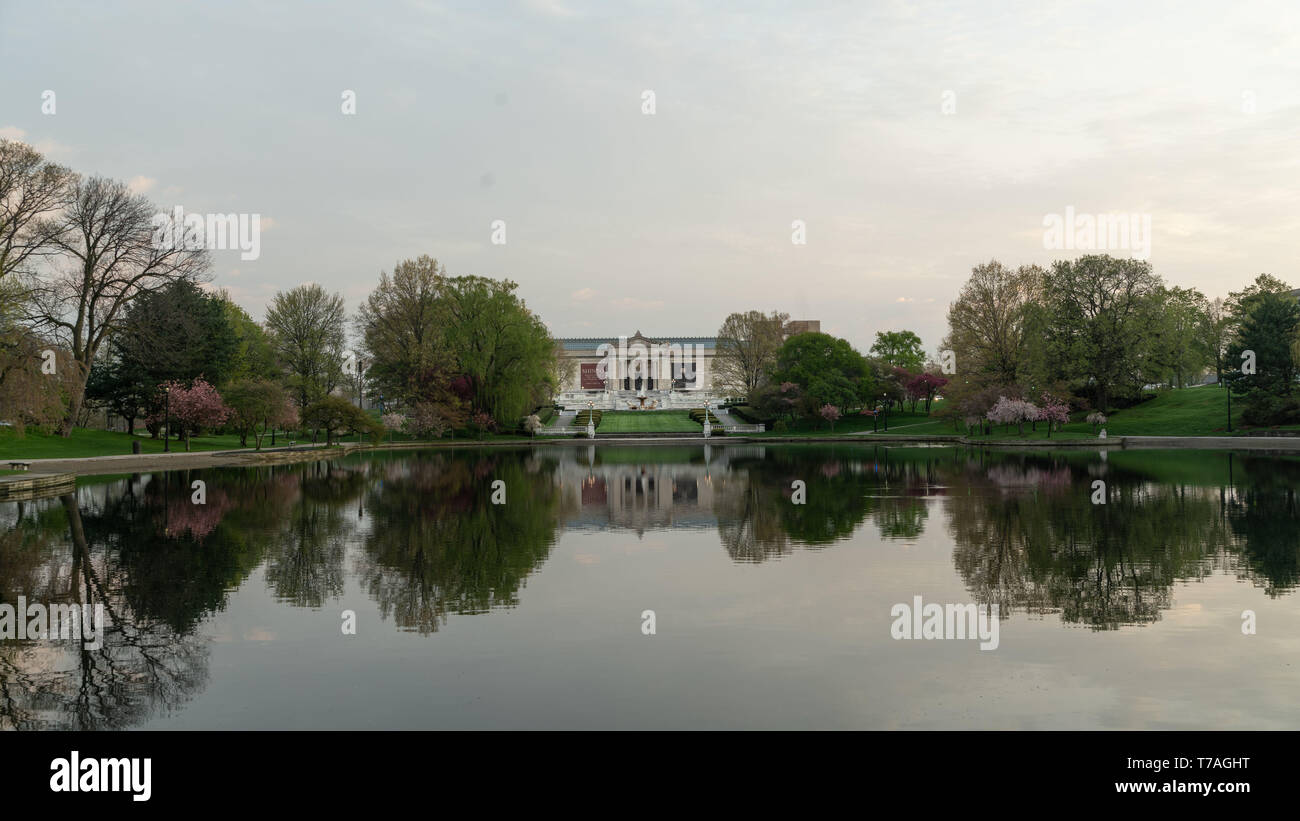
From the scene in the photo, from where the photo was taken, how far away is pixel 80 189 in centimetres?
5041

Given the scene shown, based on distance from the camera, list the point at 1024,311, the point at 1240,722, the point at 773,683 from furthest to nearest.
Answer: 1. the point at 1024,311
2. the point at 773,683
3. the point at 1240,722

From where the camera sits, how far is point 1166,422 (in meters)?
62.5

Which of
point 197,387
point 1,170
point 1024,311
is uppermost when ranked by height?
point 1,170

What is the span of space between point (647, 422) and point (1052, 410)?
131ft

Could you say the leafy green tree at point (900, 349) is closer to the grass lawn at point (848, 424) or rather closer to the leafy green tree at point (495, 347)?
the grass lawn at point (848, 424)

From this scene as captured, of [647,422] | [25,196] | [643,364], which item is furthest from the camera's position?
[643,364]

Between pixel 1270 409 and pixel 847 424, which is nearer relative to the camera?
pixel 1270 409

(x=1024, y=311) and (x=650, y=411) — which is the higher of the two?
(x=1024, y=311)

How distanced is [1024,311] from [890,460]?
2511 cm

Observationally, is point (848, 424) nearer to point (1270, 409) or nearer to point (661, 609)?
point (1270, 409)

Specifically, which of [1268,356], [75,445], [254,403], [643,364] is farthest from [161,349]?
[643,364]

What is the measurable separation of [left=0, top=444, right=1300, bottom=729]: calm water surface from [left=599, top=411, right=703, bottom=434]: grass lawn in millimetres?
51916
